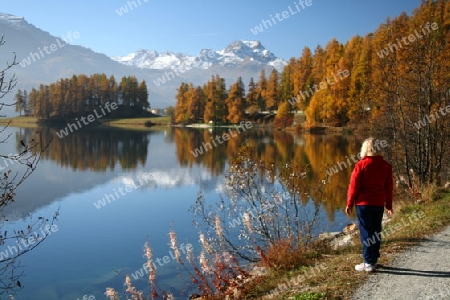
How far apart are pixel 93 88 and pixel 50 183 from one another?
97374mm

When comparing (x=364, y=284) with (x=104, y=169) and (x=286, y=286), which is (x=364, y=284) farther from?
(x=104, y=169)

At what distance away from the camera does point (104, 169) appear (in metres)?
31.7

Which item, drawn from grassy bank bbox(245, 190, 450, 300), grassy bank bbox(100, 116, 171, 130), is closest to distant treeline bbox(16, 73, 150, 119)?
grassy bank bbox(100, 116, 171, 130)

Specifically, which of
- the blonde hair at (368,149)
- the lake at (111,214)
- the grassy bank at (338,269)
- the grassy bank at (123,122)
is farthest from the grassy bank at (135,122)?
the blonde hair at (368,149)

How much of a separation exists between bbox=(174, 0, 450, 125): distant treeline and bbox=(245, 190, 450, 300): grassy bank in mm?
6547

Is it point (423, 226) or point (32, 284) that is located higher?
point (423, 226)

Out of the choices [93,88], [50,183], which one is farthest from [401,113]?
[93,88]

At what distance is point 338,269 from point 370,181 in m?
1.68

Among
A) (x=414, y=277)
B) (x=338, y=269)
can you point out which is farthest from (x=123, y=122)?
(x=414, y=277)

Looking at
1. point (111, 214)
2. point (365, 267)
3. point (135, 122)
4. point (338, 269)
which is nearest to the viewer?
point (365, 267)

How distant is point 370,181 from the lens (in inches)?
277

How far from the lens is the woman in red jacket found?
699 centimetres

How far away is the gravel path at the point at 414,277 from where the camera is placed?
5922mm

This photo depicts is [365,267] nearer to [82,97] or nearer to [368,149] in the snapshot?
[368,149]
